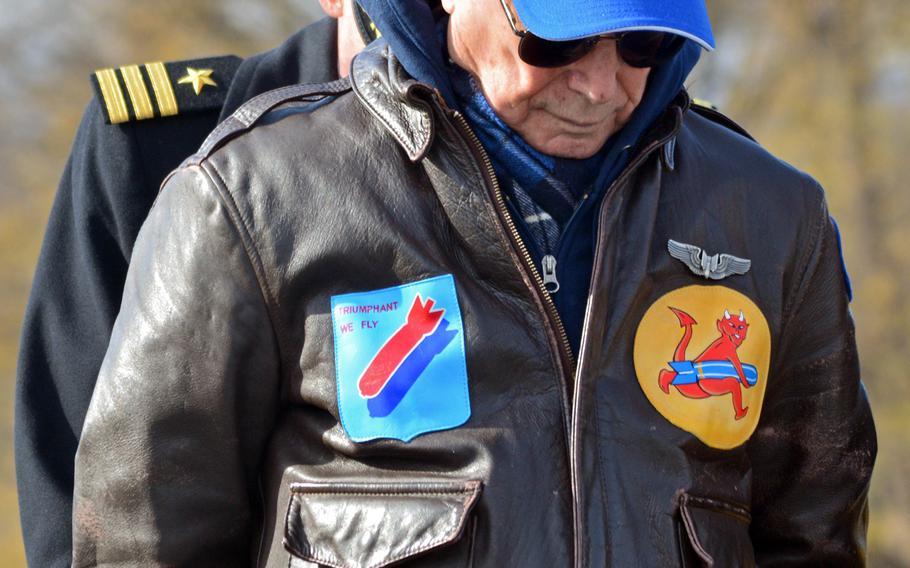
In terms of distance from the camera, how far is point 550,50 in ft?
7.12

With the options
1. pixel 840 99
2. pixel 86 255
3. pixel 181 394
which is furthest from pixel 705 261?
pixel 840 99

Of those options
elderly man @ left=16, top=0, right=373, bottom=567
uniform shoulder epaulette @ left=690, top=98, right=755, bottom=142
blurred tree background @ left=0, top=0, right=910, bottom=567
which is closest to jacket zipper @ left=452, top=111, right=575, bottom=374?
uniform shoulder epaulette @ left=690, top=98, right=755, bottom=142

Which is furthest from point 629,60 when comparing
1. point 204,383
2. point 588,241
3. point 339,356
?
point 204,383

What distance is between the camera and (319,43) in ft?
10.1

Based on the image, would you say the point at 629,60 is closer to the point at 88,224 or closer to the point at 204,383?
the point at 204,383

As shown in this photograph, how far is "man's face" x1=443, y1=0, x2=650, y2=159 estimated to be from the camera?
2211mm

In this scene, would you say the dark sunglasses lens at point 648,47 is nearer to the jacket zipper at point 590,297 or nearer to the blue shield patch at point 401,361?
the jacket zipper at point 590,297

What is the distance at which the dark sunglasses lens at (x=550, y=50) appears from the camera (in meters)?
2.16

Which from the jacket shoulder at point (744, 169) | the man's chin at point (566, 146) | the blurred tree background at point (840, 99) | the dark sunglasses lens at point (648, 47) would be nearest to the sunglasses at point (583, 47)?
the dark sunglasses lens at point (648, 47)

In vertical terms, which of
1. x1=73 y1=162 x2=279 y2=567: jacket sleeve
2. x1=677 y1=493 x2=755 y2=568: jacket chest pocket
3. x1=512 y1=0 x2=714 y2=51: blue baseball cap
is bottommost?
x1=677 y1=493 x2=755 y2=568: jacket chest pocket

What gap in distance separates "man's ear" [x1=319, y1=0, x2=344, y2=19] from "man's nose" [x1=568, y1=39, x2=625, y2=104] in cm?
89

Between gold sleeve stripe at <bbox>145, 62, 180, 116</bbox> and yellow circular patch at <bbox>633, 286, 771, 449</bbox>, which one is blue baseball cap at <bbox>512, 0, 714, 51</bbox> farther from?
gold sleeve stripe at <bbox>145, 62, 180, 116</bbox>

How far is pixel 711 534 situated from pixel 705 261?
433mm

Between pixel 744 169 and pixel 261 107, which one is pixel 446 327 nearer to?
pixel 261 107
